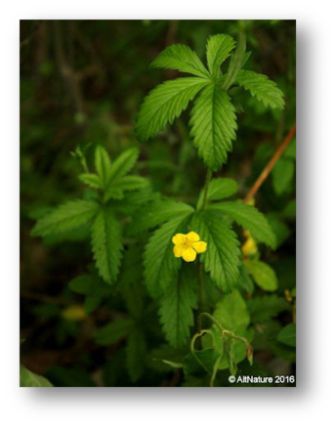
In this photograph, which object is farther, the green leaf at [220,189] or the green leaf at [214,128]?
the green leaf at [220,189]

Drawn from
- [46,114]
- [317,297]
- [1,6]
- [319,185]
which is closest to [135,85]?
[46,114]

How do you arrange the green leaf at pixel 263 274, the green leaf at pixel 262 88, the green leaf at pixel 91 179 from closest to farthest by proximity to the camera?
the green leaf at pixel 262 88, the green leaf at pixel 91 179, the green leaf at pixel 263 274

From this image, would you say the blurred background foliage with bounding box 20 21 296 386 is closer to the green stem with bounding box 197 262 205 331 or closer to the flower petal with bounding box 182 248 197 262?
the green stem with bounding box 197 262 205 331

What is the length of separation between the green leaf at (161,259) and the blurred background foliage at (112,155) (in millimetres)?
202

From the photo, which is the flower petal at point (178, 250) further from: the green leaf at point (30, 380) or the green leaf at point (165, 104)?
the green leaf at point (30, 380)

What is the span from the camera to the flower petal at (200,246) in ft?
4.58

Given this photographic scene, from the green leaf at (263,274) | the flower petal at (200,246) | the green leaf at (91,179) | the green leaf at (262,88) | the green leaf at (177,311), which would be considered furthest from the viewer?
the green leaf at (263,274)

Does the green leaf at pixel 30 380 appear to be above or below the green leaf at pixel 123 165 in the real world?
below

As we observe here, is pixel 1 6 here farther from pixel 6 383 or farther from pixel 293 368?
pixel 293 368

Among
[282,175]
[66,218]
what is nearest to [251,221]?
[282,175]

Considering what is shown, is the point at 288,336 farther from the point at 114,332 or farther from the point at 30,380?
the point at 30,380

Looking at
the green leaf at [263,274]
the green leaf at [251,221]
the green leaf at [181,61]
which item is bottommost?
the green leaf at [263,274]

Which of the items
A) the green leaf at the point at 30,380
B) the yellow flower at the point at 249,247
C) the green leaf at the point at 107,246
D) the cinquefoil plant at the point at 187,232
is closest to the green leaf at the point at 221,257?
the cinquefoil plant at the point at 187,232

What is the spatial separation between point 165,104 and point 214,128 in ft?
0.41
